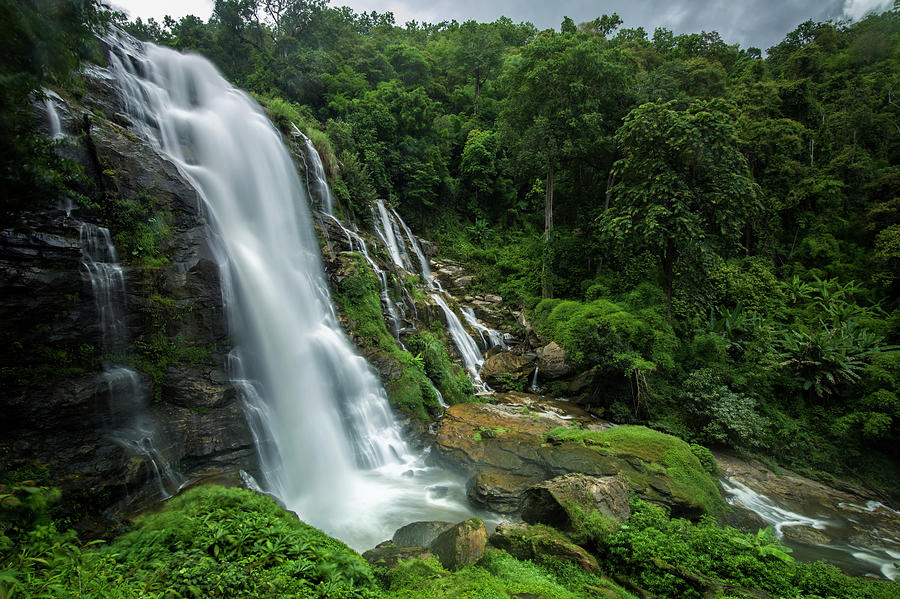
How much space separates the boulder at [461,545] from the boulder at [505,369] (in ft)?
28.6

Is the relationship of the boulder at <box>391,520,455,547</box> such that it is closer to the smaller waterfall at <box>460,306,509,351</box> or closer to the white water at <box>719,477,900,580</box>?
the white water at <box>719,477,900,580</box>

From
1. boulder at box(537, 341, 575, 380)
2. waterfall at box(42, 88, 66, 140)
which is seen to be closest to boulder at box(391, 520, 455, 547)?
boulder at box(537, 341, 575, 380)

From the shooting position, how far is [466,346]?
15.1 metres

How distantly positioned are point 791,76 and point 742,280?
18.7 metres

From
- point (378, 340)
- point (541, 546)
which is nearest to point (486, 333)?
point (378, 340)

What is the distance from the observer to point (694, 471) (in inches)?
297

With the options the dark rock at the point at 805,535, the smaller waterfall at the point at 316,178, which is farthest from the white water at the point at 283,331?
the dark rock at the point at 805,535

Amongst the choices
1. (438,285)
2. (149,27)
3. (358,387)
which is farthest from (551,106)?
(149,27)

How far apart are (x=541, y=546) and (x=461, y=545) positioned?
1.02 metres

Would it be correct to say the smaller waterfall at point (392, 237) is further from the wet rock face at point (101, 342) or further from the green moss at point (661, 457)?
the green moss at point (661, 457)

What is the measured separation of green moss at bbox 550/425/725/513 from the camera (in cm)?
700

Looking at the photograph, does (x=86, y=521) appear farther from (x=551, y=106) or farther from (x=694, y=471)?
(x=551, y=106)

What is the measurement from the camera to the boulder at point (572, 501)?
17.6 feet

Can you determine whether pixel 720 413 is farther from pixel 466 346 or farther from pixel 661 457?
pixel 466 346
